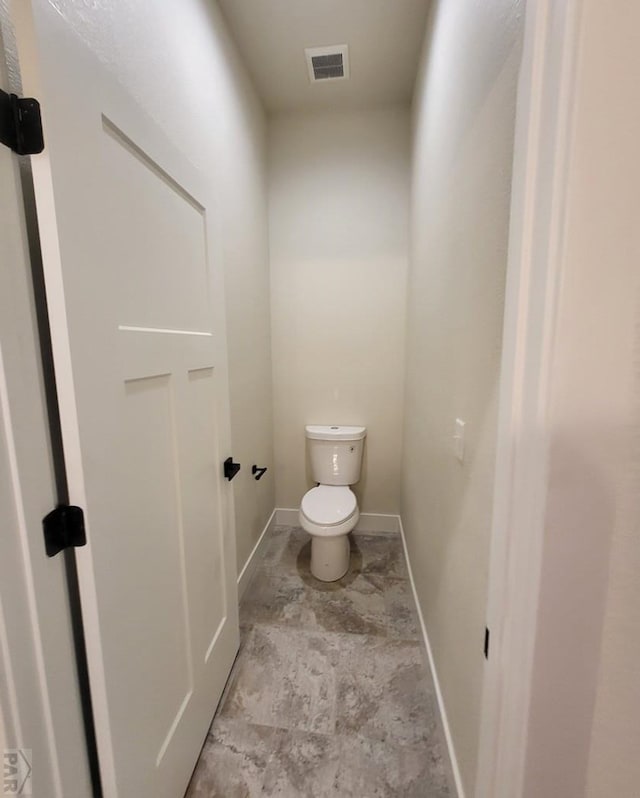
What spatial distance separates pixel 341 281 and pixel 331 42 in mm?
1109

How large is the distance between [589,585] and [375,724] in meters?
1.18

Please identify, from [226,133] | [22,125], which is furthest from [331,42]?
[22,125]

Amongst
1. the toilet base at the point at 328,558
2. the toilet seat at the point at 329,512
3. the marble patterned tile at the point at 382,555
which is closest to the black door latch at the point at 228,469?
the toilet seat at the point at 329,512

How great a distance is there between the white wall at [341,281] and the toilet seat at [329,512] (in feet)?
1.49

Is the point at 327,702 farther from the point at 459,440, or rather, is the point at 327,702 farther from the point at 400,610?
the point at 459,440

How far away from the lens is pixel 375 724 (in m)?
1.17

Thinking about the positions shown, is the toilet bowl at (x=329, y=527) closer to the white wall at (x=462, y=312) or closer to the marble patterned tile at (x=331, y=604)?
the marble patterned tile at (x=331, y=604)

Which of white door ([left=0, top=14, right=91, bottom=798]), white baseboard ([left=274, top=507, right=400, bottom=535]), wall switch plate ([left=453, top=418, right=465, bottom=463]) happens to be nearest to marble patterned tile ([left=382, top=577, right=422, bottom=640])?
white baseboard ([left=274, top=507, right=400, bottom=535])

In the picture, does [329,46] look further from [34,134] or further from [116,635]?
[116,635]

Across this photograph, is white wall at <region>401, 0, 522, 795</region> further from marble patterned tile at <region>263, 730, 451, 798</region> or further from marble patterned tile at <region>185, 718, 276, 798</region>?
marble patterned tile at <region>185, 718, 276, 798</region>

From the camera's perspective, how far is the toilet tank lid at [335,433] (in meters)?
2.15

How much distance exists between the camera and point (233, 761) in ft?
3.51

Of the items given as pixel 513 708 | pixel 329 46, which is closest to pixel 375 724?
pixel 513 708

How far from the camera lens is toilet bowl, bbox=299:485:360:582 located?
1.71 m
